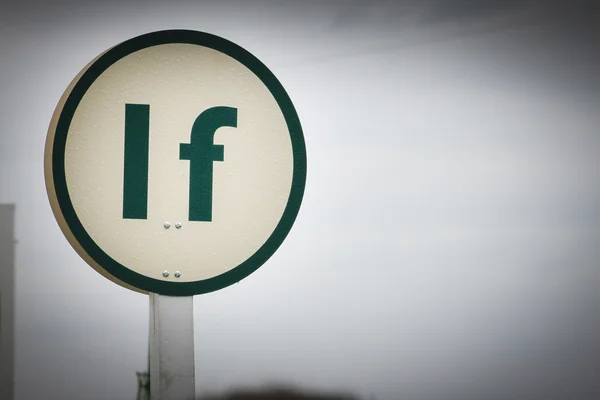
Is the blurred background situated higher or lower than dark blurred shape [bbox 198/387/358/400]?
higher

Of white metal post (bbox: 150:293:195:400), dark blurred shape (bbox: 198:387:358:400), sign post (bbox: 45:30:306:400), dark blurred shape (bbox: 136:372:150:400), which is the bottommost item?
dark blurred shape (bbox: 198:387:358:400)

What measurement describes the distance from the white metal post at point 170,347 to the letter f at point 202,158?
154mm

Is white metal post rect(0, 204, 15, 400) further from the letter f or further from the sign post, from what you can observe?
the letter f

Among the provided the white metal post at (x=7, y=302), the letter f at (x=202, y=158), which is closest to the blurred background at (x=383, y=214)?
the white metal post at (x=7, y=302)

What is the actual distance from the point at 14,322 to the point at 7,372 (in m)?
0.08

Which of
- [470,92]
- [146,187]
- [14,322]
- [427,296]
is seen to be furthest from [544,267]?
[14,322]

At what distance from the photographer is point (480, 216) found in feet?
3.11

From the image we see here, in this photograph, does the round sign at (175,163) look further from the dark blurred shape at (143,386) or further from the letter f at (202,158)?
the dark blurred shape at (143,386)

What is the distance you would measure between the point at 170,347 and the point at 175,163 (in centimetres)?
31

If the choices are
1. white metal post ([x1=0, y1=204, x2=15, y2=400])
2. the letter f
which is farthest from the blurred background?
the letter f

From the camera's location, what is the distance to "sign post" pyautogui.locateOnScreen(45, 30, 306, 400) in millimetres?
815

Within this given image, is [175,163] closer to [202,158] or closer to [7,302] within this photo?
[202,158]

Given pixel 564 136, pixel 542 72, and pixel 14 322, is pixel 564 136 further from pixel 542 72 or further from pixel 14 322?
pixel 14 322

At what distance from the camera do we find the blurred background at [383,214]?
0.86 meters
